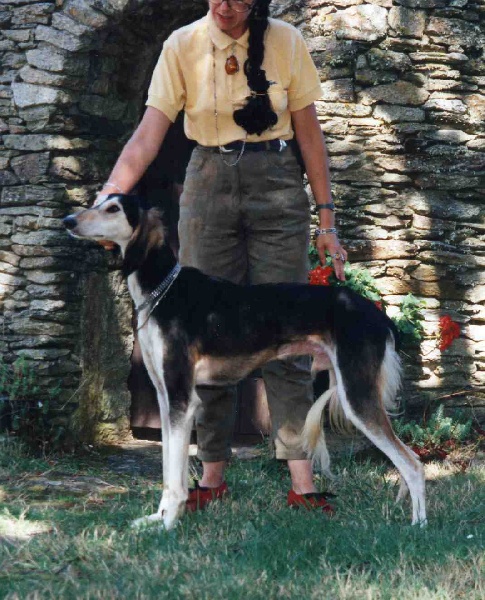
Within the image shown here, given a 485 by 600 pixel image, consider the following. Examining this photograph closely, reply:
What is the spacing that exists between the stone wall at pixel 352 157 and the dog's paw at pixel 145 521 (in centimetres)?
226

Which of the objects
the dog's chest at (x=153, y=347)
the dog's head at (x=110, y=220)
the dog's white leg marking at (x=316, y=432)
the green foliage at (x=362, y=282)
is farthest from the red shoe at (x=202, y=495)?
the green foliage at (x=362, y=282)

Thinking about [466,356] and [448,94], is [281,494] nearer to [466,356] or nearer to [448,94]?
[466,356]

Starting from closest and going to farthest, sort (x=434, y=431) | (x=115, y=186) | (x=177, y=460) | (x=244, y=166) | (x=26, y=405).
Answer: (x=177, y=460), (x=115, y=186), (x=244, y=166), (x=434, y=431), (x=26, y=405)

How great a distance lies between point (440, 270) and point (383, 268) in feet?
1.16

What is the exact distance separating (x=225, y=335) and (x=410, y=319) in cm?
225

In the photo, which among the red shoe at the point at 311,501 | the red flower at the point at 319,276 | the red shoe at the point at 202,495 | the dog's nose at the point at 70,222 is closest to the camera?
the dog's nose at the point at 70,222

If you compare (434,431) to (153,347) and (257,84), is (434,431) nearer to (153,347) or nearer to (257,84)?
(153,347)

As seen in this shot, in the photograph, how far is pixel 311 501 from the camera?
427 cm

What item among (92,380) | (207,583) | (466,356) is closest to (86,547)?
(207,583)

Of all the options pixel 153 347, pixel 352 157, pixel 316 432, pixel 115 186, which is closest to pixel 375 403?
pixel 316 432

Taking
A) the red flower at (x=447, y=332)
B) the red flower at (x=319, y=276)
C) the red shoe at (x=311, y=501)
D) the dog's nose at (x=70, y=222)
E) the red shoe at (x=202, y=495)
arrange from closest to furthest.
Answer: the dog's nose at (x=70, y=222) < the red shoe at (x=311, y=501) < the red shoe at (x=202, y=495) < the red flower at (x=319, y=276) < the red flower at (x=447, y=332)

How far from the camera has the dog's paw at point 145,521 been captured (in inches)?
155

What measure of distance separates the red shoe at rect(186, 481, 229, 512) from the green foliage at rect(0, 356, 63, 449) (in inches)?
67.7

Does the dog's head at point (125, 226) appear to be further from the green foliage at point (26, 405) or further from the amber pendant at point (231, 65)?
the green foliage at point (26, 405)
